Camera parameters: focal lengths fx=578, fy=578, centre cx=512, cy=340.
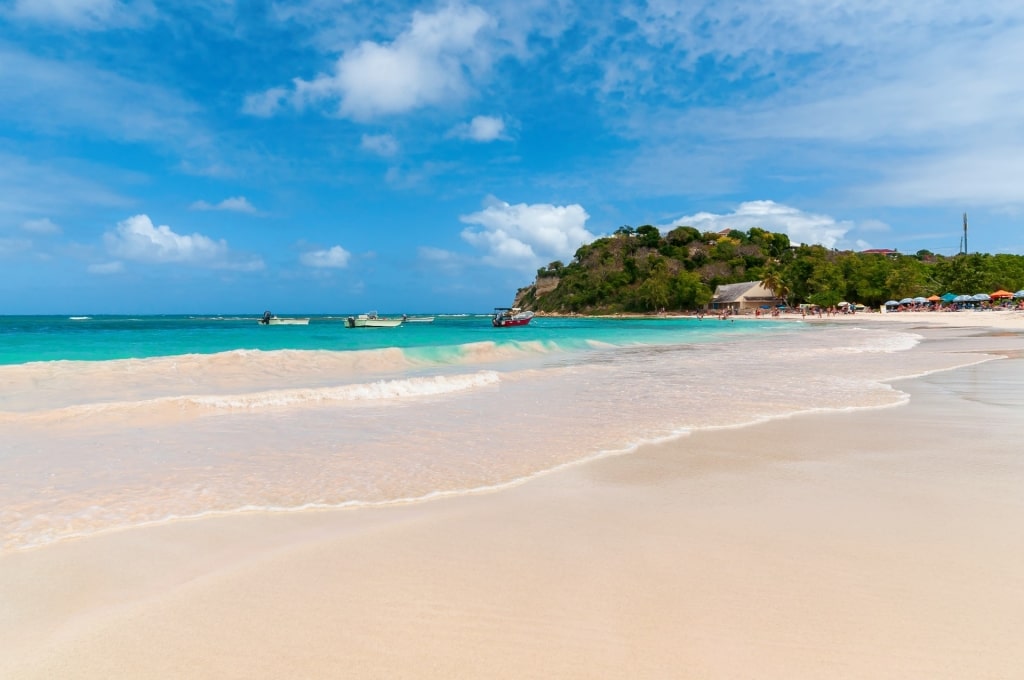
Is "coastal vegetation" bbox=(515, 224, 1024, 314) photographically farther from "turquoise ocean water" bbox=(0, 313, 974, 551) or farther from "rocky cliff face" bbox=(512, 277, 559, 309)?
"turquoise ocean water" bbox=(0, 313, 974, 551)

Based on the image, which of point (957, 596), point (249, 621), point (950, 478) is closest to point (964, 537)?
point (957, 596)

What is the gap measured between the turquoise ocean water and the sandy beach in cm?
73

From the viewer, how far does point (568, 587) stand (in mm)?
3467

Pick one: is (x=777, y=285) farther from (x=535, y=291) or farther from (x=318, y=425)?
(x=318, y=425)

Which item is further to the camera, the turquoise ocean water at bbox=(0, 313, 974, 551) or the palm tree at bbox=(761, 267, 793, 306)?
the palm tree at bbox=(761, 267, 793, 306)

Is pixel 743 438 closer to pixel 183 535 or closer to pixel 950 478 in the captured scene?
pixel 950 478

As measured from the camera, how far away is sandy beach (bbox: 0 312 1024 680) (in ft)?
9.02

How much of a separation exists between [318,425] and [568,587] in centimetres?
704

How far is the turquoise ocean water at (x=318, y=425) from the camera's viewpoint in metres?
5.64

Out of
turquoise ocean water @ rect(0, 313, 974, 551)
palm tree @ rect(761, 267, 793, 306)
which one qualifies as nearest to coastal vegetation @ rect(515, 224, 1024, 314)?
palm tree @ rect(761, 267, 793, 306)

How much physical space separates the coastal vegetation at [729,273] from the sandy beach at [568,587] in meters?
92.8

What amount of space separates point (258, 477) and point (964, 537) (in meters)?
6.39

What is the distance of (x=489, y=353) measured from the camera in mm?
27312

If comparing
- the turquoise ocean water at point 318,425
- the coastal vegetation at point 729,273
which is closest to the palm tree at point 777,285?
the coastal vegetation at point 729,273
